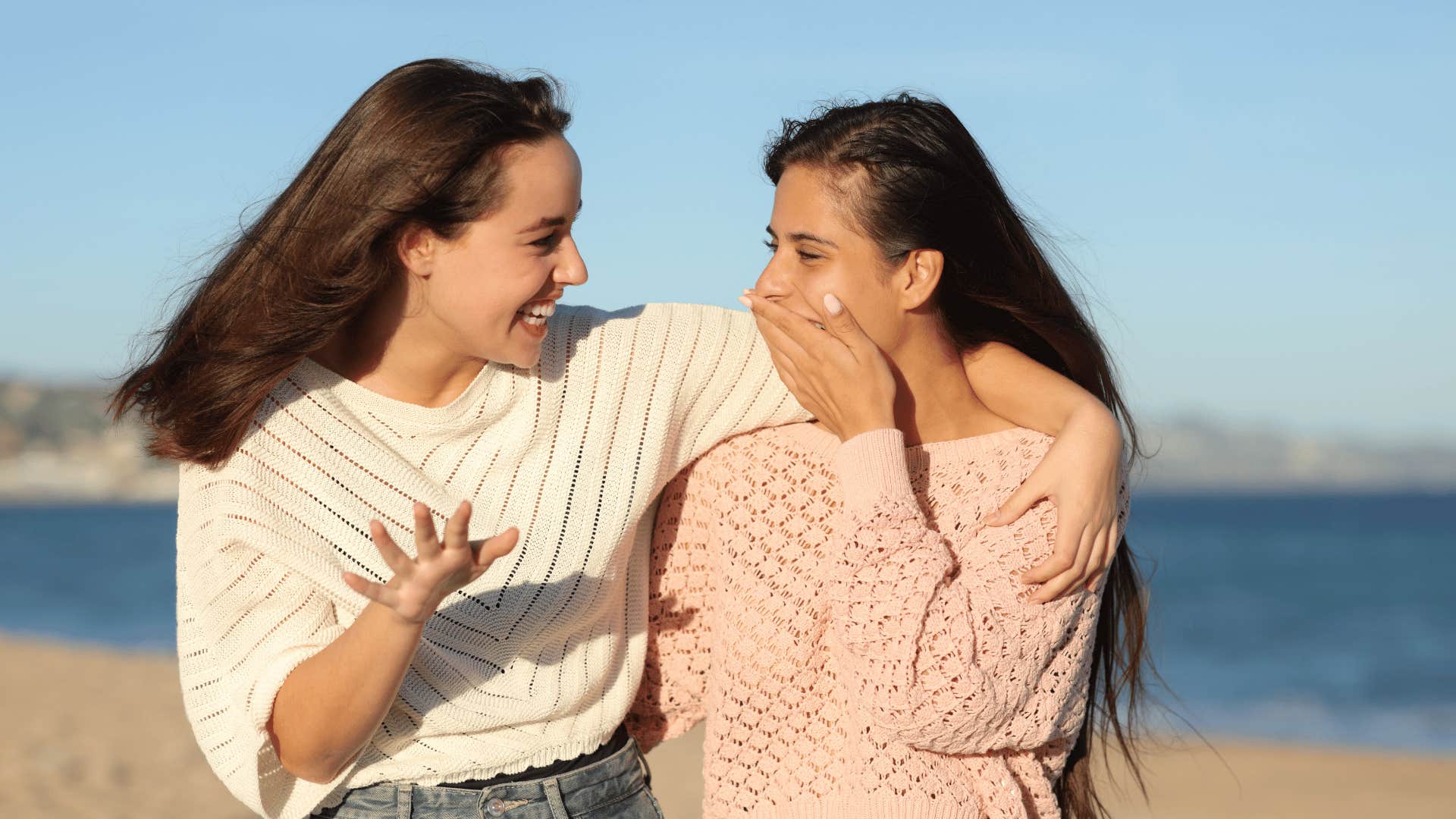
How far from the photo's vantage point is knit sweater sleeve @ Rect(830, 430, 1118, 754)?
254 cm

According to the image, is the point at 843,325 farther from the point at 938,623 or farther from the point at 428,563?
the point at 428,563

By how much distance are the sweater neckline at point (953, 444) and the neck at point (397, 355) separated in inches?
32.4

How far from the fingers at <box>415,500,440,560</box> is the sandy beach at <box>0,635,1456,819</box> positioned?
19.5 ft

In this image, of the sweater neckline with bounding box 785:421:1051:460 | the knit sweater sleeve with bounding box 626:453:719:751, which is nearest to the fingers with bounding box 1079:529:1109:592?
the sweater neckline with bounding box 785:421:1051:460

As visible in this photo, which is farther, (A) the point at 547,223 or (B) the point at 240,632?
(A) the point at 547,223

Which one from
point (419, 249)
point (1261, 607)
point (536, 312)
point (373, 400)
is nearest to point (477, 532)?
point (373, 400)

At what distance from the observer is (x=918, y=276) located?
294cm

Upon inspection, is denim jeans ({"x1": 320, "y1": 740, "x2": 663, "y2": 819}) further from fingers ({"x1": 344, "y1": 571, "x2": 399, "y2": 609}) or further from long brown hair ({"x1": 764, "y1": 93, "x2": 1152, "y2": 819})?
long brown hair ({"x1": 764, "y1": 93, "x2": 1152, "y2": 819})

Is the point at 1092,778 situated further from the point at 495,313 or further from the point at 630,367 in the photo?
the point at 495,313

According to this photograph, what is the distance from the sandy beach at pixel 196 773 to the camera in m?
8.27

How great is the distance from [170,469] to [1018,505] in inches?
768

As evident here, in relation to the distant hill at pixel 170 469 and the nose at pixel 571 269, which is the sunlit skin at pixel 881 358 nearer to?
the nose at pixel 571 269

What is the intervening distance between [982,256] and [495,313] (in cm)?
114

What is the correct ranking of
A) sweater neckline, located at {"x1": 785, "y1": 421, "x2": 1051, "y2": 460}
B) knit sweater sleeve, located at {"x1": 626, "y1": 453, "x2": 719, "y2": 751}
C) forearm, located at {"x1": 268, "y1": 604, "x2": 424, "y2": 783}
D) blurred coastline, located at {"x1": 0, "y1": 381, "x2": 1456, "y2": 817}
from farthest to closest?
blurred coastline, located at {"x1": 0, "y1": 381, "x2": 1456, "y2": 817} → knit sweater sleeve, located at {"x1": 626, "y1": 453, "x2": 719, "y2": 751} → sweater neckline, located at {"x1": 785, "y1": 421, "x2": 1051, "y2": 460} → forearm, located at {"x1": 268, "y1": 604, "x2": 424, "y2": 783}
